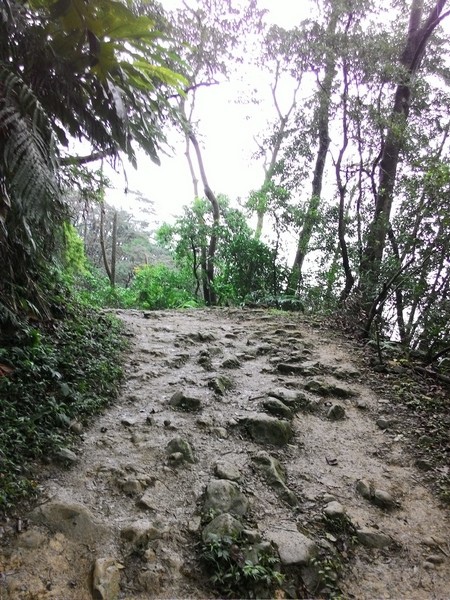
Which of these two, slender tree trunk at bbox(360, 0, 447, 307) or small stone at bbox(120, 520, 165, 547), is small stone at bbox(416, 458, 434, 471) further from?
slender tree trunk at bbox(360, 0, 447, 307)

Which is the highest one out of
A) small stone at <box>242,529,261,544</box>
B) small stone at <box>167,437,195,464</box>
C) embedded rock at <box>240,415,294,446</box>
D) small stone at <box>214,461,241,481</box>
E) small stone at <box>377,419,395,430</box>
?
small stone at <box>377,419,395,430</box>

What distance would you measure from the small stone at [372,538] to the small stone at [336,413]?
4.52 ft

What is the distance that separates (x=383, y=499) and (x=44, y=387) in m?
2.56

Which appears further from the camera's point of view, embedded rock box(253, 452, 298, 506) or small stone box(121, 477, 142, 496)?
embedded rock box(253, 452, 298, 506)

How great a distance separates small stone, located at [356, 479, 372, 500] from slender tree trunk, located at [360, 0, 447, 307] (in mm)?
3928

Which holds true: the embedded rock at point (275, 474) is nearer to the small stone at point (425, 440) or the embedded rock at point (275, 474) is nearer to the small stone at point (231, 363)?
the small stone at point (425, 440)

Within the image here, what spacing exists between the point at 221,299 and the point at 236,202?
274 centimetres

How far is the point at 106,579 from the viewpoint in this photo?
1.73 meters

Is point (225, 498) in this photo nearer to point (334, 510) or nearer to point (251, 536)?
point (251, 536)

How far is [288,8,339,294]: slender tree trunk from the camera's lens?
21.4ft

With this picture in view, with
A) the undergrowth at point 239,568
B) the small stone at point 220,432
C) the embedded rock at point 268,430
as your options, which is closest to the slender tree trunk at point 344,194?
the embedded rock at point 268,430

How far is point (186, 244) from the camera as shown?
10.7 m

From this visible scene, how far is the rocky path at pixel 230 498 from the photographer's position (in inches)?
72.5

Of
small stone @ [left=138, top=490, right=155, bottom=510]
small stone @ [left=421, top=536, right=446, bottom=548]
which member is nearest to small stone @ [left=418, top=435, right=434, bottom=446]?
small stone @ [left=421, top=536, right=446, bottom=548]
